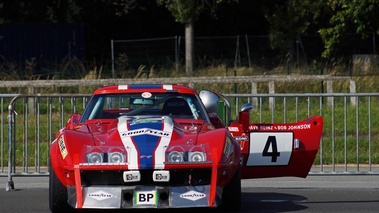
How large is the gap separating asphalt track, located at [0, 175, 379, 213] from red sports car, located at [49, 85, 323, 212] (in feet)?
3.00

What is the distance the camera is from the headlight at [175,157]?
30.7 ft

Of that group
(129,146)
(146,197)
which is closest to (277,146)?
(129,146)

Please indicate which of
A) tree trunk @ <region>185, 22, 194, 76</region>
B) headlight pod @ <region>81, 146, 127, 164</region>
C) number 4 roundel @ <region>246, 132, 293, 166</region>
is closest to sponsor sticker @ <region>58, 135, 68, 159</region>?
headlight pod @ <region>81, 146, 127, 164</region>

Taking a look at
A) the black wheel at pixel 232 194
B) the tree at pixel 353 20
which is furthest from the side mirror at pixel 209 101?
the tree at pixel 353 20

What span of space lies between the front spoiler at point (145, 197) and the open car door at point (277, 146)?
2148 millimetres

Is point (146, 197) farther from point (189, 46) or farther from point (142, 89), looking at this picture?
point (189, 46)

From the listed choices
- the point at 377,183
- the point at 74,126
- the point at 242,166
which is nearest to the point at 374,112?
the point at 377,183

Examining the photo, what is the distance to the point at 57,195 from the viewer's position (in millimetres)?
9867

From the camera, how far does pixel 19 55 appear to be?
3656cm

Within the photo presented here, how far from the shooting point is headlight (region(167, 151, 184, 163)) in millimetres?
9344

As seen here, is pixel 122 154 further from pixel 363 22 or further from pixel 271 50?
pixel 271 50

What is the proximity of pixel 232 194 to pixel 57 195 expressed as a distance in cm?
180

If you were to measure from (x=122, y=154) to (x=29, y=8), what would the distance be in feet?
115

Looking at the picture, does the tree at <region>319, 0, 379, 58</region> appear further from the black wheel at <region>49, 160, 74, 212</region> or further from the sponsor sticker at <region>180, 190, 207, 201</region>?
the sponsor sticker at <region>180, 190, 207, 201</region>
